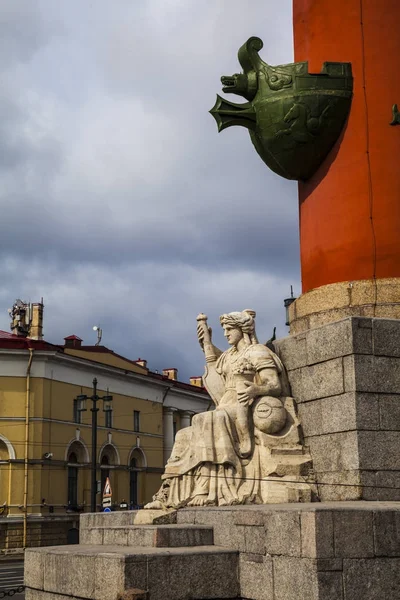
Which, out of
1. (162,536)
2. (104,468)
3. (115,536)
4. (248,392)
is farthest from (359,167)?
(104,468)

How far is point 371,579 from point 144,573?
1780mm

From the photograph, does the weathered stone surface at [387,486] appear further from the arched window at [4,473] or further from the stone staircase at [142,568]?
the arched window at [4,473]

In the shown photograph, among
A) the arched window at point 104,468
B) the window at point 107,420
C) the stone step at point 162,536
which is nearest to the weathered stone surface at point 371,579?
the stone step at point 162,536

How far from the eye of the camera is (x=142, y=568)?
7004 mm

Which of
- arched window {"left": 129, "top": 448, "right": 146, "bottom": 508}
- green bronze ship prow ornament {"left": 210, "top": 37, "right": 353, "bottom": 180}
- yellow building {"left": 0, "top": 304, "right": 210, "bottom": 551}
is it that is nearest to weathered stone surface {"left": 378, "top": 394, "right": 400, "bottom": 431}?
green bronze ship prow ornament {"left": 210, "top": 37, "right": 353, "bottom": 180}

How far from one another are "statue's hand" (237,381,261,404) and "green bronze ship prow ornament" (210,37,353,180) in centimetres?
269

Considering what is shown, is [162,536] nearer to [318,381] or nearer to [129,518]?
[129,518]

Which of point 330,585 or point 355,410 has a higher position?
point 355,410

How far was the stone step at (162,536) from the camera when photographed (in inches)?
305

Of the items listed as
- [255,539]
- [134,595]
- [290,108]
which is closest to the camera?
[134,595]

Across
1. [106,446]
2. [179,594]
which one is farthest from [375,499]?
[106,446]

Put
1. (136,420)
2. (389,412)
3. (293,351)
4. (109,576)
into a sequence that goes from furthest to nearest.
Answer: (136,420)
(293,351)
(389,412)
(109,576)

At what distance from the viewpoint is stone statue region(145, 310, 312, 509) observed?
8.84 m

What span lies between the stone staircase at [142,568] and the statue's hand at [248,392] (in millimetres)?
1509
